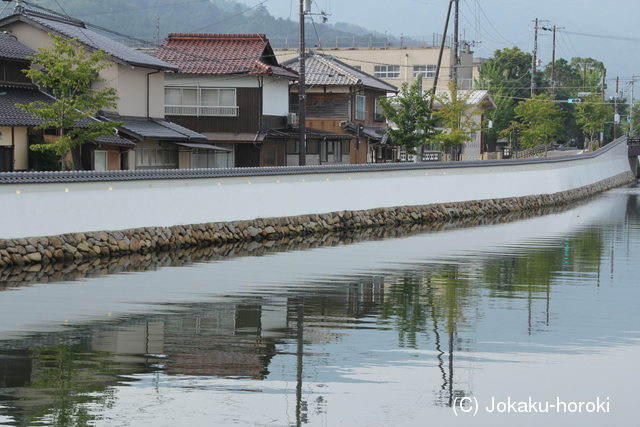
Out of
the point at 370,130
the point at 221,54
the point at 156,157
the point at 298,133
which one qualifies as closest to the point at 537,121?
the point at 370,130

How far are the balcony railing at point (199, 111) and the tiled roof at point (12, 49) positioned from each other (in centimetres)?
1039

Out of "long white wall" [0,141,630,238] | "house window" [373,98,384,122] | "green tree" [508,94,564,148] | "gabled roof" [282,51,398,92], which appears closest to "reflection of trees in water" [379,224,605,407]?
"long white wall" [0,141,630,238]

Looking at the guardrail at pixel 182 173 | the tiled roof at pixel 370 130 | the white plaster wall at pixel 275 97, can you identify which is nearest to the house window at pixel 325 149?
the tiled roof at pixel 370 130

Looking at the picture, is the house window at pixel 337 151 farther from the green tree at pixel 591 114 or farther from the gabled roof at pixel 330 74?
the green tree at pixel 591 114

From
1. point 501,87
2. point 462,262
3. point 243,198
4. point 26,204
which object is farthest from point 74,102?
point 501,87

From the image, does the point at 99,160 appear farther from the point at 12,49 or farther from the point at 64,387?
the point at 64,387

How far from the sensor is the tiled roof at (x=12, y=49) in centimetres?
3284

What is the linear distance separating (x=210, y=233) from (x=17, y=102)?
435 inches

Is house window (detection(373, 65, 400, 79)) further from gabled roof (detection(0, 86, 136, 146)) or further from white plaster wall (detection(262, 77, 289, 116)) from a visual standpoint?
gabled roof (detection(0, 86, 136, 146))

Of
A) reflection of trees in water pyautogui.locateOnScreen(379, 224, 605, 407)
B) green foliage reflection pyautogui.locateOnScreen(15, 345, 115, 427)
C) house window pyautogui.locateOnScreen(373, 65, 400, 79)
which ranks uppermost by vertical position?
house window pyautogui.locateOnScreen(373, 65, 400, 79)

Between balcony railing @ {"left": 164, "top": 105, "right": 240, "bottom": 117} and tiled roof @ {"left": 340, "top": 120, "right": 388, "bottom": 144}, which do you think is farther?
tiled roof @ {"left": 340, "top": 120, "right": 388, "bottom": 144}

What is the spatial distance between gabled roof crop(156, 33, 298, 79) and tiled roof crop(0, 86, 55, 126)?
462 inches

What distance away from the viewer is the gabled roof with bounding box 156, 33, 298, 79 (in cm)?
4453

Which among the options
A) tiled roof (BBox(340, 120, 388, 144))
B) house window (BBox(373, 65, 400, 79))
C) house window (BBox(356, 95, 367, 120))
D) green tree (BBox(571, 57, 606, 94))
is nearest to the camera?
tiled roof (BBox(340, 120, 388, 144))
